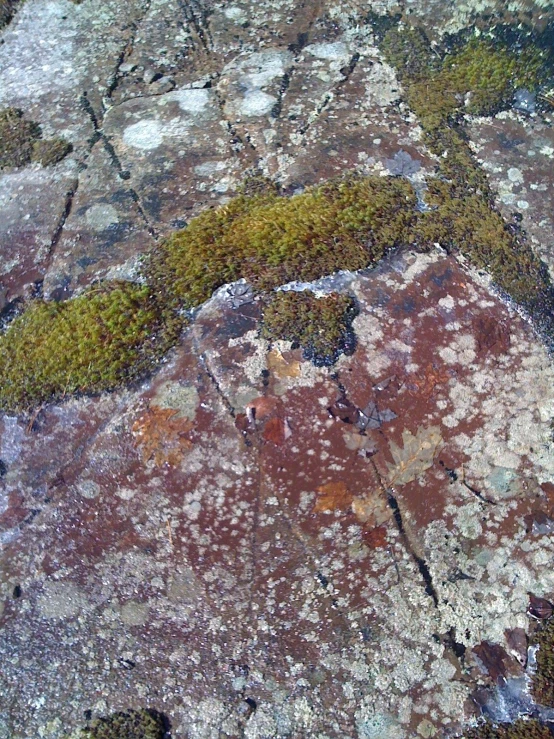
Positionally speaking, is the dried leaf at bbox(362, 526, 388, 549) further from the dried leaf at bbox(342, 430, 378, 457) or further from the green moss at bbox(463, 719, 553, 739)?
the green moss at bbox(463, 719, 553, 739)

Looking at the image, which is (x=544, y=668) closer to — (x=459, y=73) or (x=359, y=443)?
(x=359, y=443)

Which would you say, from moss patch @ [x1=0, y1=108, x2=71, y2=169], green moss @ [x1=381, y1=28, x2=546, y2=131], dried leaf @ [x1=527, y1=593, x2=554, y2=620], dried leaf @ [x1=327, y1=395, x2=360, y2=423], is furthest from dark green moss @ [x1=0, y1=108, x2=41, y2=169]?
dried leaf @ [x1=527, y1=593, x2=554, y2=620]

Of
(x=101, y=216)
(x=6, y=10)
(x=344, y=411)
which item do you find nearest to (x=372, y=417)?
(x=344, y=411)

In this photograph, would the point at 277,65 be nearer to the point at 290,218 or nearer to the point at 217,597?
the point at 290,218

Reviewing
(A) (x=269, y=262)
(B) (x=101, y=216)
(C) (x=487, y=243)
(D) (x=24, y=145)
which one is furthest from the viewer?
(D) (x=24, y=145)

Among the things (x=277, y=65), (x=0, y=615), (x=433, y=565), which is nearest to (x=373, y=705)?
(x=433, y=565)

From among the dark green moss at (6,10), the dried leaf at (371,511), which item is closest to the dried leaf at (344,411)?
the dried leaf at (371,511)
